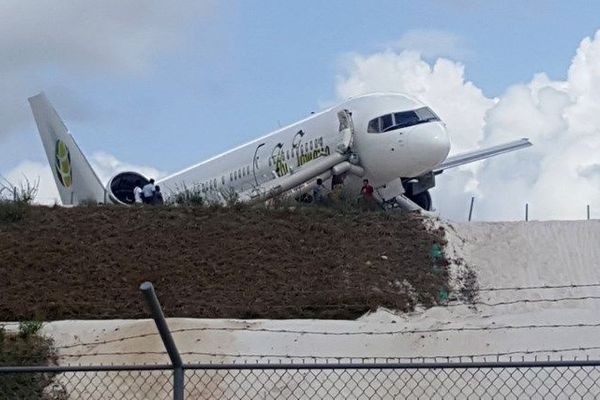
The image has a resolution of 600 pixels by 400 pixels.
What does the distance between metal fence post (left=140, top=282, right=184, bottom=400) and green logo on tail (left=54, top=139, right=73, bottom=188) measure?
33.7 m

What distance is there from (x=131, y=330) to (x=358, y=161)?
1403cm

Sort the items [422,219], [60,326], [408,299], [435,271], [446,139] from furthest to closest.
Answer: [446,139] → [422,219] → [435,271] → [408,299] → [60,326]

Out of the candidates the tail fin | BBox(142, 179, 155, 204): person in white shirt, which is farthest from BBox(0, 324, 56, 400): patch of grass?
the tail fin

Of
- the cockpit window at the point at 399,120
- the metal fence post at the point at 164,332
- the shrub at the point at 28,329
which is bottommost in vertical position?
the shrub at the point at 28,329

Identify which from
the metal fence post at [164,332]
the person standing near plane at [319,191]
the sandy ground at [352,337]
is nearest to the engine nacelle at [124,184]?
the person standing near plane at [319,191]

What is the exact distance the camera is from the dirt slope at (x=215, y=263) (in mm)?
24141

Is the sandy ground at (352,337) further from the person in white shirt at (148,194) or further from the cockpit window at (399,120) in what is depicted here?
the person in white shirt at (148,194)

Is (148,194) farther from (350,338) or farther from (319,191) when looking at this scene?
(350,338)

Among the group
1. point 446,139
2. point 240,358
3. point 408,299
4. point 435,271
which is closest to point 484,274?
point 435,271

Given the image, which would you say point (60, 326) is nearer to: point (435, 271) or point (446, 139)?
point (435, 271)

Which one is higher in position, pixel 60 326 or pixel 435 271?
pixel 60 326

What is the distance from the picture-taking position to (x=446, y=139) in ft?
107

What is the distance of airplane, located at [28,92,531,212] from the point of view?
32594 millimetres

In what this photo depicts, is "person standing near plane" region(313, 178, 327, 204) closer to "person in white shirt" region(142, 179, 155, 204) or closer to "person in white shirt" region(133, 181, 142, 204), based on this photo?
"person in white shirt" region(142, 179, 155, 204)
